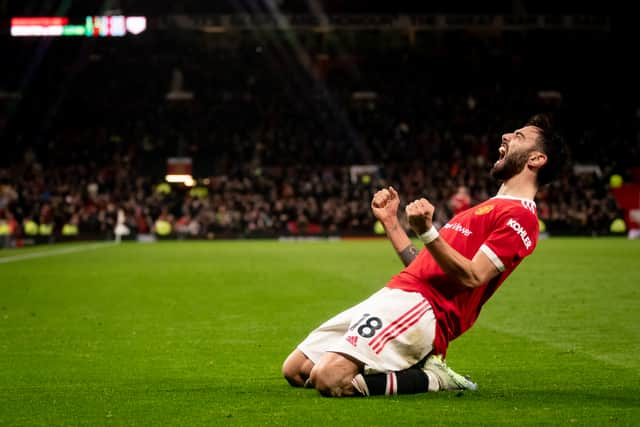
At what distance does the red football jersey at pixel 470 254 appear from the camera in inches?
217

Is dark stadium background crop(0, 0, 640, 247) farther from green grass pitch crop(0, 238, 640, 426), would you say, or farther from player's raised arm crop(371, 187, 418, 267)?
player's raised arm crop(371, 187, 418, 267)

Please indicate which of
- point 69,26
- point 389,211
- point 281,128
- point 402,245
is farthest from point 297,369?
point 281,128

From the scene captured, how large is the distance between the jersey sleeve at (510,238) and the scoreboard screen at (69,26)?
41457 mm

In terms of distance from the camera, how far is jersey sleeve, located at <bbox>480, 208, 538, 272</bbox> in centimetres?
543

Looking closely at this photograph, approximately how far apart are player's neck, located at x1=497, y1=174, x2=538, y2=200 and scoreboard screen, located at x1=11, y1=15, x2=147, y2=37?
41199mm

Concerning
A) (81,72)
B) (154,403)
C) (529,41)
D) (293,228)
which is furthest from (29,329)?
(529,41)

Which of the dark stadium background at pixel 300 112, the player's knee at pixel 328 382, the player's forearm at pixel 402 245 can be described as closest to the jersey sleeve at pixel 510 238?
the player's forearm at pixel 402 245

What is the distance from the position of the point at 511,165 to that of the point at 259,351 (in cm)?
393

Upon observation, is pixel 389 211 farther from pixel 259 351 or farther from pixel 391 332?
pixel 259 351

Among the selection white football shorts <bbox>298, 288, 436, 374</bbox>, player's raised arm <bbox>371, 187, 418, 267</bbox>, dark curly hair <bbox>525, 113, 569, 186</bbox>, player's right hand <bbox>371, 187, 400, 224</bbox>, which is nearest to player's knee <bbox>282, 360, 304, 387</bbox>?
white football shorts <bbox>298, 288, 436, 374</bbox>

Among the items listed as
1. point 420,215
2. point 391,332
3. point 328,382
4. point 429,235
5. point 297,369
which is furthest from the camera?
point 297,369

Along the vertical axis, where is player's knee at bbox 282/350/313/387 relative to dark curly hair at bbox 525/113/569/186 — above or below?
below

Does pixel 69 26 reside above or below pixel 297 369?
above

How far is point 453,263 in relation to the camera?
5238 mm
